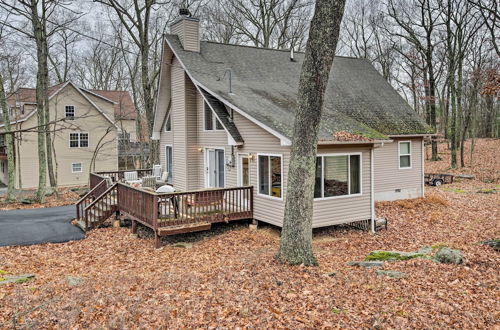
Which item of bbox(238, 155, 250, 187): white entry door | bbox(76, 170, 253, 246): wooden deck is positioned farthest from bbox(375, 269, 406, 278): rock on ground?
bbox(238, 155, 250, 187): white entry door

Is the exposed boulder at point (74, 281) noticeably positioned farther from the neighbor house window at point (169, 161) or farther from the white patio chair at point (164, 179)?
the neighbor house window at point (169, 161)

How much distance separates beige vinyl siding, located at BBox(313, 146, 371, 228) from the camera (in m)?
11.5

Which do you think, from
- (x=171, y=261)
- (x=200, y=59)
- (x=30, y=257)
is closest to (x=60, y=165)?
(x=200, y=59)

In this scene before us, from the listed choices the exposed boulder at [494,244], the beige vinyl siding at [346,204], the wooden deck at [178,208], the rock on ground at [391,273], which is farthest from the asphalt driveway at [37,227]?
the exposed boulder at [494,244]

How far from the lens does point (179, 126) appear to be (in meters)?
15.6

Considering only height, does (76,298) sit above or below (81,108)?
below

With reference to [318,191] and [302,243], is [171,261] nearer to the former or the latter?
[302,243]

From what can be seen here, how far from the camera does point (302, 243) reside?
7609mm

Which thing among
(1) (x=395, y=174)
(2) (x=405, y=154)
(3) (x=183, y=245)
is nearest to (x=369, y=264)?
(3) (x=183, y=245)

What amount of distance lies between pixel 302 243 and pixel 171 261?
136 inches

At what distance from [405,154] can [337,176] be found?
6691 mm

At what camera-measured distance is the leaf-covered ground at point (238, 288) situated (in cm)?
529

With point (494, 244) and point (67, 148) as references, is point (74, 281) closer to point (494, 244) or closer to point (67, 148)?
point (494, 244)

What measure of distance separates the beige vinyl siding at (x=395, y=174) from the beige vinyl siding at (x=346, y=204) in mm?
4059
